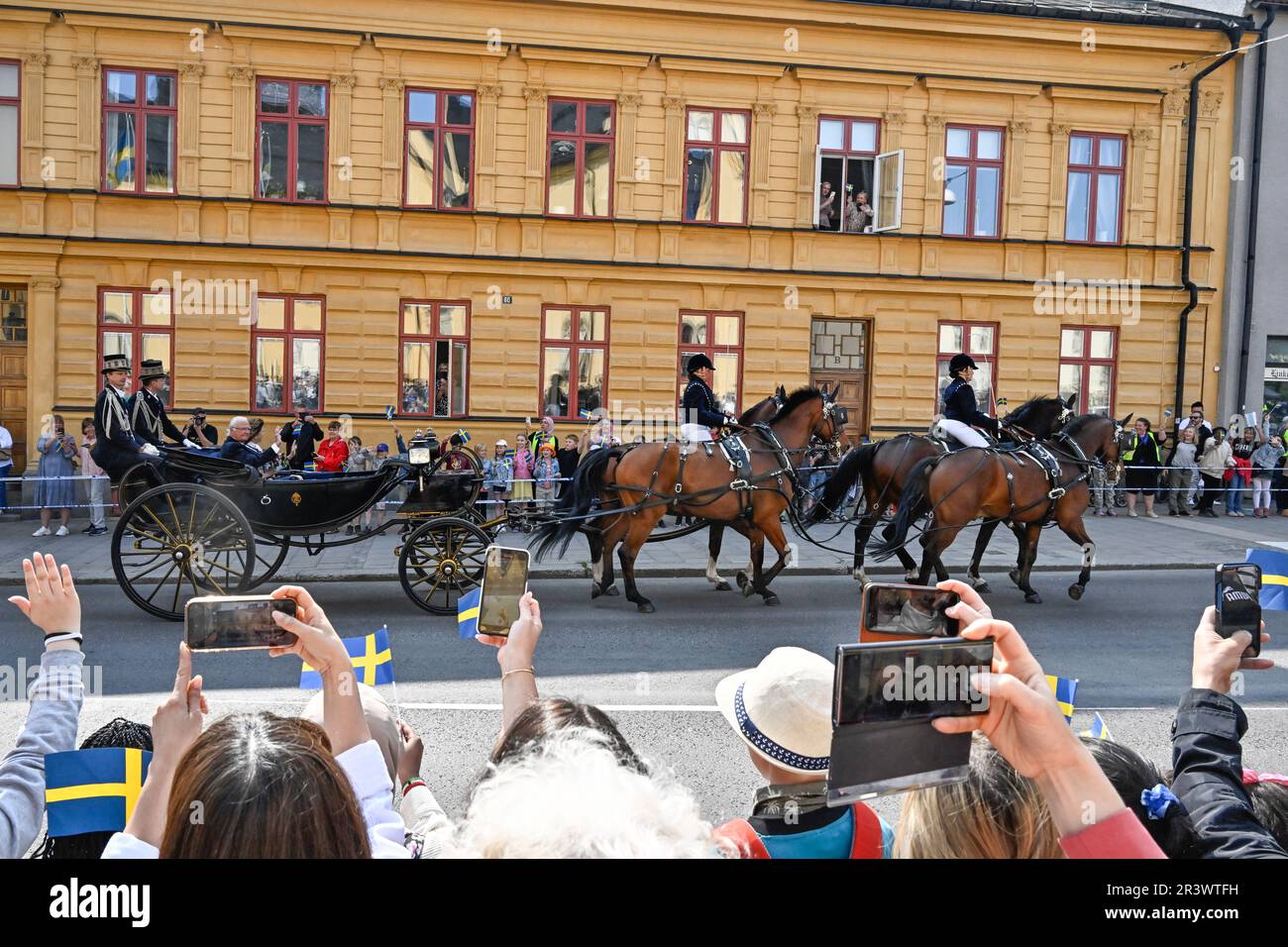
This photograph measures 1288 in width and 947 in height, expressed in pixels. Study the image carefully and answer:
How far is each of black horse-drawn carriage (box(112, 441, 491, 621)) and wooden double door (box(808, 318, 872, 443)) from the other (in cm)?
1195

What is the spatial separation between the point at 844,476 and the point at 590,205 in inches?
388

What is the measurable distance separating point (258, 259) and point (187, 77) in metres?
→ 3.27

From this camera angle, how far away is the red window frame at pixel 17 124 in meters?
19.1

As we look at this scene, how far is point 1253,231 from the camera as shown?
23.1m

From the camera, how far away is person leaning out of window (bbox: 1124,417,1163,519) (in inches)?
807

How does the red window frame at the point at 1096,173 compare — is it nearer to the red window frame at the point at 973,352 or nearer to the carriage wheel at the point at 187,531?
the red window frame at the point at 973,352

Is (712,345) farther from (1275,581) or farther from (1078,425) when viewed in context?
(1275,581)

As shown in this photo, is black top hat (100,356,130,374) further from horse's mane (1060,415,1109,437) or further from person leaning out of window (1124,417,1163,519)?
person leaning out of window (1124,417,1163,519)

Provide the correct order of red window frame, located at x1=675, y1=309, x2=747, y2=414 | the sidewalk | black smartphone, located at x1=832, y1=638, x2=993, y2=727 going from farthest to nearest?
red window frame, located at x1=675, y1=309, x2=747, y2=414, the sidewalk, black smartphone, located at x1=832, y1=638, x2=993, y2=727

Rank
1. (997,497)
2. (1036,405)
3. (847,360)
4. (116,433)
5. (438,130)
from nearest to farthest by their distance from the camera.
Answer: (116,433) → (997,497) → (1036,405) → (438,130) → (847,360)

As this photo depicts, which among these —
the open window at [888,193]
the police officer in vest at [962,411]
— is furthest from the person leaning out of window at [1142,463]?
the police officer in vest at [962,411]

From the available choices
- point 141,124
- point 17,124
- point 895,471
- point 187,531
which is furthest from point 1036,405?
point 17,124

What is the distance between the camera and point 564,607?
1152 cm

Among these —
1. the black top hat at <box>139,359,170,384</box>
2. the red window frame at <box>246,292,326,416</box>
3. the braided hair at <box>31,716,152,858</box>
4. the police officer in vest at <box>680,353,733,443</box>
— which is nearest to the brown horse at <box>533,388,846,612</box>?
the police officer in vest at <box>680,353,733,443</box>
